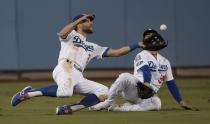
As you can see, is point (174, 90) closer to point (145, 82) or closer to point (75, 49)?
point (145, 82)

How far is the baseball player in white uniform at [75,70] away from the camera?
9.70m

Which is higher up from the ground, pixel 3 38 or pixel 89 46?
pixel 3 38

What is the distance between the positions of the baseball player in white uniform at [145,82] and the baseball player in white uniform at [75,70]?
0.37 metres

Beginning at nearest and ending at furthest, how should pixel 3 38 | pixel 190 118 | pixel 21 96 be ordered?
pixel 190 118 → pixel 21 96 → pixel 3 38

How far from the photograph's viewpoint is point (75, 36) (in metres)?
9.94

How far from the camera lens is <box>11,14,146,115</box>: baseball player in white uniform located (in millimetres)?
9703

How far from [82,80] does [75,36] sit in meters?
0.60

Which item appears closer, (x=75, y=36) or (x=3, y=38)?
(x=75, y=36)

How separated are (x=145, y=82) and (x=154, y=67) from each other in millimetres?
249

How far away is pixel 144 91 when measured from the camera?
33.3 feet

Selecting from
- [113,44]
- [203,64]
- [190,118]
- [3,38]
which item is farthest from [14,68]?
[190,118]

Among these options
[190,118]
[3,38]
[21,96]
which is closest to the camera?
[190,118]

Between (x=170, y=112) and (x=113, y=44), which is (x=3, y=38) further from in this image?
(x=170, y=112)

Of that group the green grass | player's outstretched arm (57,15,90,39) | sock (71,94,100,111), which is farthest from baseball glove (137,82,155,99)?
player's outstretched arm (57,15,90,39)
